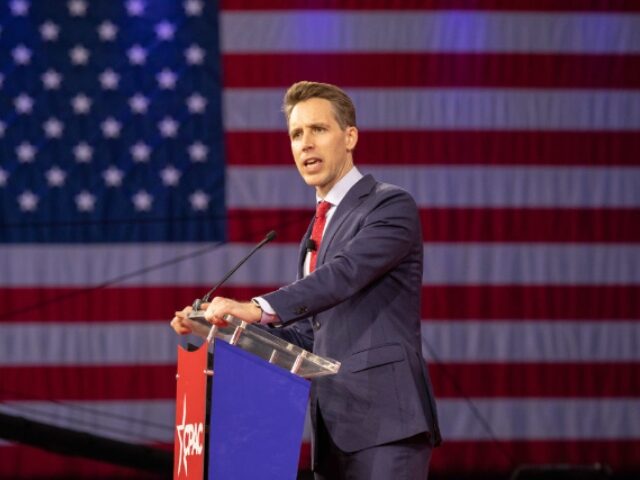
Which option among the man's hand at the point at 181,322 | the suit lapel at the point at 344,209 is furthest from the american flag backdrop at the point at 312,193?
the man's hand at the point at 181,322

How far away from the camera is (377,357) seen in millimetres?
2088

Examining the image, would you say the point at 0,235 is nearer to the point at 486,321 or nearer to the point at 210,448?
the point at 486,321

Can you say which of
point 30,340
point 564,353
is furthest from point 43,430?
point 564,353

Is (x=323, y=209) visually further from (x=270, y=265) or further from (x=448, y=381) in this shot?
(x=448, y=381)

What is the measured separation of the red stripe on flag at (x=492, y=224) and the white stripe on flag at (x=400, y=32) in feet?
2.62

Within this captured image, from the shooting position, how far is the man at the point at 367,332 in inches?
79.8

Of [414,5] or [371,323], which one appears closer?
[371,323]

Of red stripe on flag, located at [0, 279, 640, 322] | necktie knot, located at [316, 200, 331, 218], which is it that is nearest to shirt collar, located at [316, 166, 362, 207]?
necktie knot, located at [316, 200, 331, 218]

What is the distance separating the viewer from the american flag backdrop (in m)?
4.88

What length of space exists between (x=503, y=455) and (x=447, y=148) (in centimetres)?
152

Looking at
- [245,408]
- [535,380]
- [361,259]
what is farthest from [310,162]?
[535,380]

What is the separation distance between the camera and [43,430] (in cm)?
437

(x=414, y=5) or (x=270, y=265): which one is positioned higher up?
(x=414, y=5)

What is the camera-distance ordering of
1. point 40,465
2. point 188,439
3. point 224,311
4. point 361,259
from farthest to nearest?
point 40,465
point 361,259
point 188,439
point 224,311
